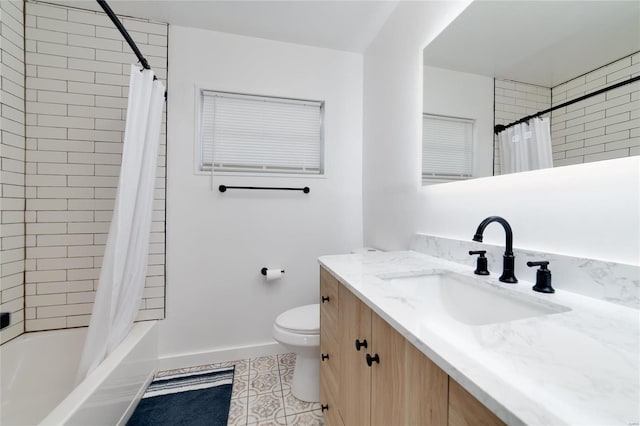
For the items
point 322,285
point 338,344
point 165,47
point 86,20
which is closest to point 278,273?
point 322,285

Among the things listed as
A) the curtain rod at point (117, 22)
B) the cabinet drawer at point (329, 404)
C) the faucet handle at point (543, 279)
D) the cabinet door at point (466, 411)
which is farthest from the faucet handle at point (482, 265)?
the curtain rod at point (117, 22)

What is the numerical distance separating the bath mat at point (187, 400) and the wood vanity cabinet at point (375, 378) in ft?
2.13

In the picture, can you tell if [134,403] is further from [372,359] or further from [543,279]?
[543,279]

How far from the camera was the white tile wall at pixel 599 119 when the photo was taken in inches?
26.2

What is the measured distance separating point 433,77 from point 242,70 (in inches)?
52.1

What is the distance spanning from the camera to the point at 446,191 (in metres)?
1.25

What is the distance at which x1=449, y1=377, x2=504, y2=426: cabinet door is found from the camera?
368 mm

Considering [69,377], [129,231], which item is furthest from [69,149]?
[69,377]

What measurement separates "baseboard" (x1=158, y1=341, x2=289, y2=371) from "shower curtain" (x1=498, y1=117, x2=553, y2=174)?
1.86 m

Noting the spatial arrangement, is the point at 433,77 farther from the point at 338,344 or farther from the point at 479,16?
the point at 338,344

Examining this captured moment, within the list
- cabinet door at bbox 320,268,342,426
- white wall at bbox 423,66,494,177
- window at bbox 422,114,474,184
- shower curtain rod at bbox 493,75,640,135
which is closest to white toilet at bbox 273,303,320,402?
cabinet door at bbox 320,268,342,426

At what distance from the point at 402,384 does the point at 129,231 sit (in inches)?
56.9

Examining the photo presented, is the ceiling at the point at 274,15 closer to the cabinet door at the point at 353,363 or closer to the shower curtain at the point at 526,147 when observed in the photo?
the shower curtain at the point at 526,147

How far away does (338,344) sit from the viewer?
1016mm
